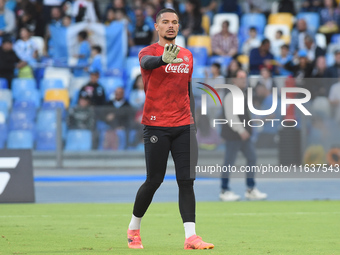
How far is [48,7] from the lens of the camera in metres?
24.9

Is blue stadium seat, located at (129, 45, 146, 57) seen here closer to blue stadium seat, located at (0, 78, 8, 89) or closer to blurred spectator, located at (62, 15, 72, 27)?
blurred spectator, located at (62, 15, 72, 27)

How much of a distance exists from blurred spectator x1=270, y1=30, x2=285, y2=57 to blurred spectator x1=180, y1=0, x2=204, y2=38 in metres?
2.30

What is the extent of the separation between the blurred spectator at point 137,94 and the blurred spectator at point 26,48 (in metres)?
3.83

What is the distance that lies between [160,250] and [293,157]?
792 centimetres

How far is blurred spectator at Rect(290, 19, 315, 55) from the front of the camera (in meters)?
23.0

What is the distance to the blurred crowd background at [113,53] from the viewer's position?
780 inches

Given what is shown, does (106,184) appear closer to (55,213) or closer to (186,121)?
(55,213)

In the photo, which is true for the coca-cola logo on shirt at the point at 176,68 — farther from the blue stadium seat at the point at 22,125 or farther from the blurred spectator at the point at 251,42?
the blurred spectator at the point at 251,42

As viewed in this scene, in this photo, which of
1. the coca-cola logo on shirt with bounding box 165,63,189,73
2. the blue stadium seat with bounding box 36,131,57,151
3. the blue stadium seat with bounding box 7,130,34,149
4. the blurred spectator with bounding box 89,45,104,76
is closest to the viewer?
the coca-cola logo on shirt with bounding box 165,63,189,73

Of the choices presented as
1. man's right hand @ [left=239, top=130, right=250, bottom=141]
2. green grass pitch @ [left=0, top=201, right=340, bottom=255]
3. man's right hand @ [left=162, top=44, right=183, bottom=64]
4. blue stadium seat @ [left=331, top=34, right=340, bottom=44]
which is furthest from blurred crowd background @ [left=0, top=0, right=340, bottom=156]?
man's right hand @ [left=162, top=44, right=183, bottom=64]

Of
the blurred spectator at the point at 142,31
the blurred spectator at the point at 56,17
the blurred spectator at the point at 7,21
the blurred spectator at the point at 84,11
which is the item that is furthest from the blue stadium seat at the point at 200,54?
the blurred spectator at the point at 7,21

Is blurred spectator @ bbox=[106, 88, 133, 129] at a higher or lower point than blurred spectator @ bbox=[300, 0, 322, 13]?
lower

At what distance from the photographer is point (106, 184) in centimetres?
1753

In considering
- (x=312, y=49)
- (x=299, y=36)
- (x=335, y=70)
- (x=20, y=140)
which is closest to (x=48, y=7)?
(x=20, y=140)
